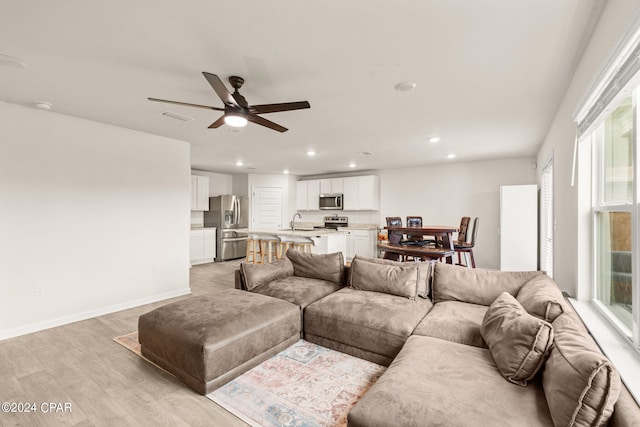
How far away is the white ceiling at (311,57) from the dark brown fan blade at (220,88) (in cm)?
24

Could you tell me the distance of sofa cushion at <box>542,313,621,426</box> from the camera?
1038 millimetres

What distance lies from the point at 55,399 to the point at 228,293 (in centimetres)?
139

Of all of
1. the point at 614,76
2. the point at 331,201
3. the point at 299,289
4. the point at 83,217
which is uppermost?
the point at 614,76

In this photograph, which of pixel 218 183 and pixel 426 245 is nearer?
pixel 426 245

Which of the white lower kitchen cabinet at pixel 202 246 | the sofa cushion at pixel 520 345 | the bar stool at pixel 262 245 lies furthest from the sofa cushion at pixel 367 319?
the white lower kitchen cabinet at pixel 202 246

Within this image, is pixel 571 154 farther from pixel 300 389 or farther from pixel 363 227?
pixel 363 227

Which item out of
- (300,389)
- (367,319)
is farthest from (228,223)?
(300,389)

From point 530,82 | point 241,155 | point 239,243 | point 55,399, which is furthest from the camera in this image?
point 239,243

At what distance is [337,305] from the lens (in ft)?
8.82

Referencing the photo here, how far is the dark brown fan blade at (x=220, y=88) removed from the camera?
1.91 metres

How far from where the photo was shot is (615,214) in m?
1.81

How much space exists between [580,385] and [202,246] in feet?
23.8

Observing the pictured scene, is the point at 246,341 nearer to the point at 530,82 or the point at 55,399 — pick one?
the point at 55,399

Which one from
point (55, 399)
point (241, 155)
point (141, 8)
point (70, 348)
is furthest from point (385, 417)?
point (241, 155)
